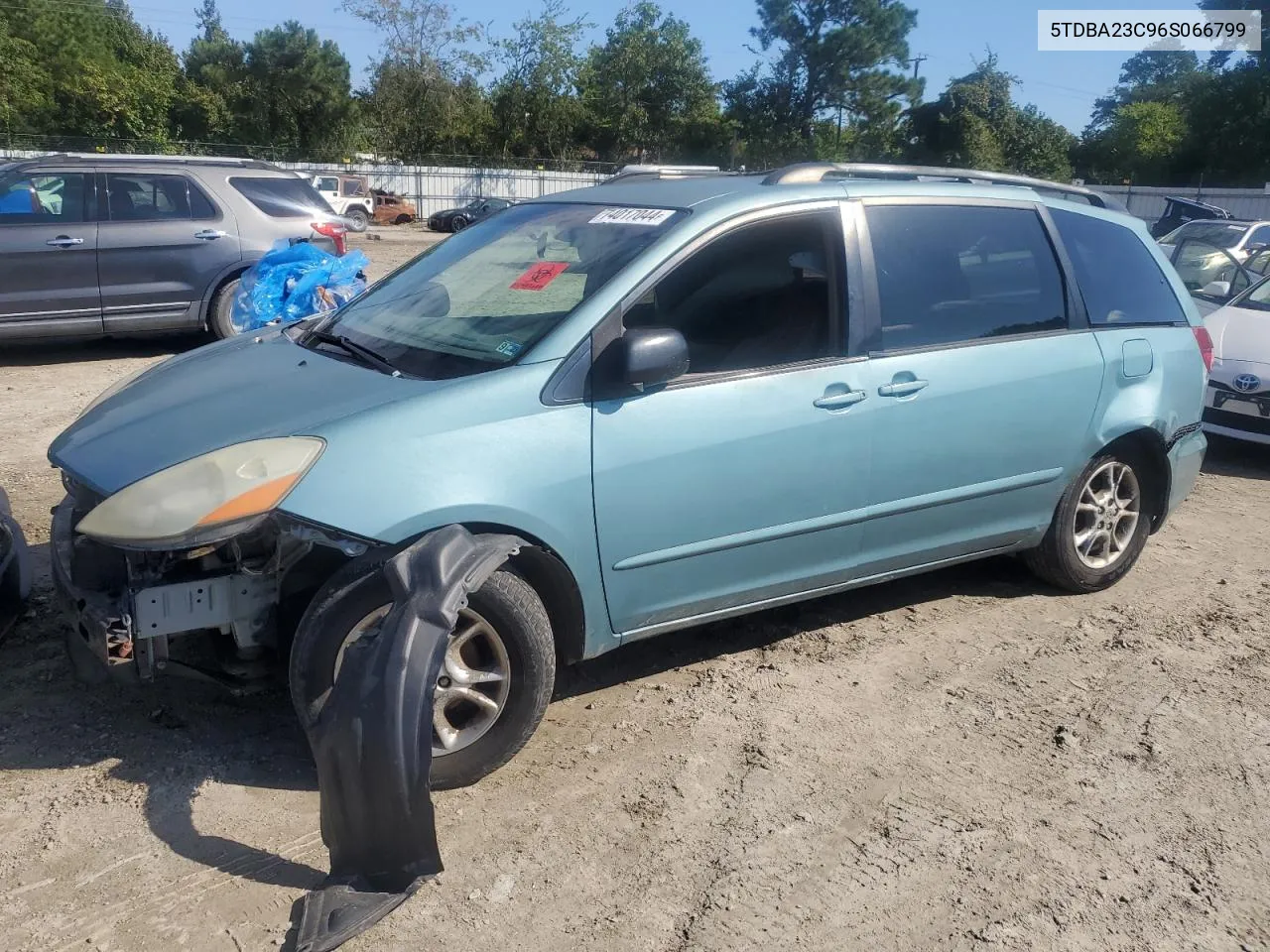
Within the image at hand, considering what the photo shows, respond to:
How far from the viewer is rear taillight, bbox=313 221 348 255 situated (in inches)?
390

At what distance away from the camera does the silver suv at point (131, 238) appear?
345 inches

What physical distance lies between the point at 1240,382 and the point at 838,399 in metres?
4.94

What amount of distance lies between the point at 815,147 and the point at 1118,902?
2378 inches

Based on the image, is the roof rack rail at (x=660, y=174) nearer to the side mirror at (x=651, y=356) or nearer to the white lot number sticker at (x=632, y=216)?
the white lot number sticker at (x=632, y=216)

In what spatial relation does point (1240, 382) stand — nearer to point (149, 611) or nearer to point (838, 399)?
point (838, 399)

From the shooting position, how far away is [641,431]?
3.39 metres

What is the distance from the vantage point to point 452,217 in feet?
123

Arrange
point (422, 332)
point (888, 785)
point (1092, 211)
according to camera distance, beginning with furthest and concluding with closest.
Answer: point (1092, 211) < point (422, 332) < point (888, 785)

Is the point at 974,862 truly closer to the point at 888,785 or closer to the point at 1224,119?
the point at 888,785

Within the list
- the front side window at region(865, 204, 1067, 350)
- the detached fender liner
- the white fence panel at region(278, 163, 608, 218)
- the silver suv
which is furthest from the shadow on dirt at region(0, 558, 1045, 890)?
the white fence panel at region(278, 163, 608, 218)

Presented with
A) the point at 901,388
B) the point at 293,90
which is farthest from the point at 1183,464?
the point at 293,90

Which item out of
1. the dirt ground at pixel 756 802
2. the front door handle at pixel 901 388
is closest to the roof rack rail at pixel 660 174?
the front door handle at pixel 901 388

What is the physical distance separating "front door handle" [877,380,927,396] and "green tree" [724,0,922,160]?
59144 mm

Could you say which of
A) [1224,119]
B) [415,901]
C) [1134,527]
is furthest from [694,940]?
[1224,119]
